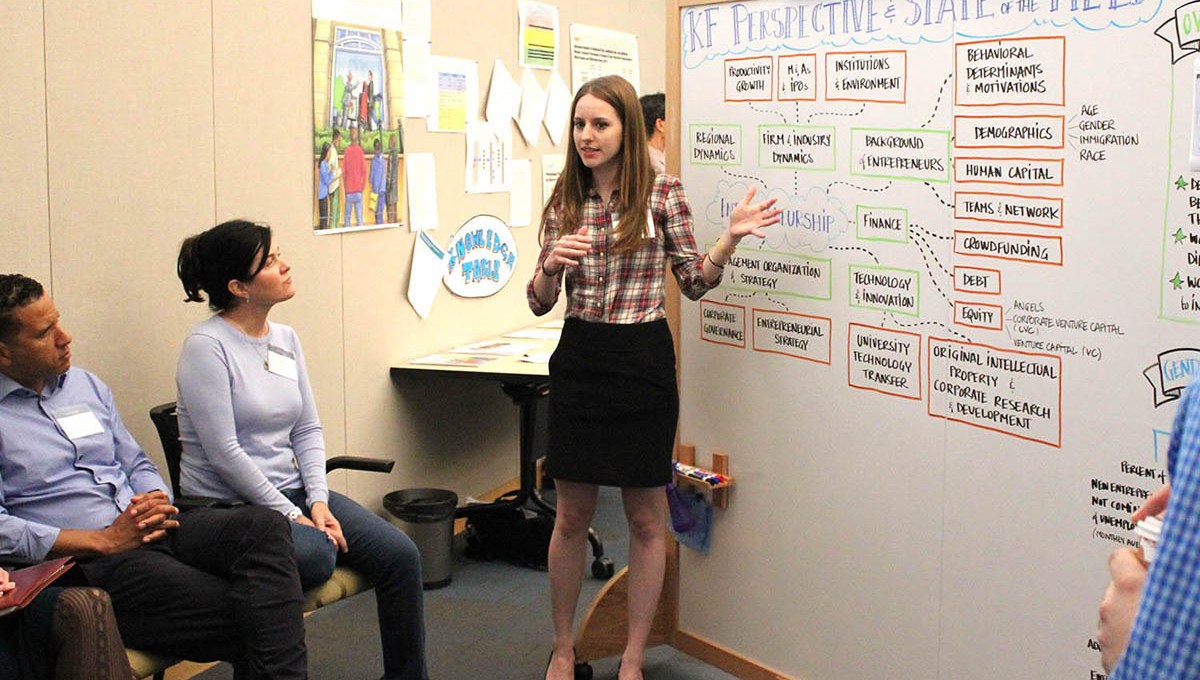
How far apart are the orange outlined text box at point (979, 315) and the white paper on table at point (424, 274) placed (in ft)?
6.83

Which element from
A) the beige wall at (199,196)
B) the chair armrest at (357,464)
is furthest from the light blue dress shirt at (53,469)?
the chair armrest at (357,464)

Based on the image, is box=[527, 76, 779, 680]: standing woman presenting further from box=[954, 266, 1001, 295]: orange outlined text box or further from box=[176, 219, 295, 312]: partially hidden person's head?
box=[176, 219, 295, 312]: partially hidden person's head

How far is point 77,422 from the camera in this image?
99.8 inches

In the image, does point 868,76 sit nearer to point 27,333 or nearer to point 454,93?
point 27,333

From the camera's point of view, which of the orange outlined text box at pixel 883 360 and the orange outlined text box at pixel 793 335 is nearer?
the orange outlined text box at pixel 883 360

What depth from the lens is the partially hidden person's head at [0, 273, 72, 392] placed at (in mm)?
2391

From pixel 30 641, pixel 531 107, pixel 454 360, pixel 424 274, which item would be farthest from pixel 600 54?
pixel 30 641

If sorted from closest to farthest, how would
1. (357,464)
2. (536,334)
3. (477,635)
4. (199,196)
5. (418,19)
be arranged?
(357,464)
(199,196)
(477,635)
(418,19)
(536,334)

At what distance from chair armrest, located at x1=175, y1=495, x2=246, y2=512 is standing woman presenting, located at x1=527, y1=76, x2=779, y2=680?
74 centimetres

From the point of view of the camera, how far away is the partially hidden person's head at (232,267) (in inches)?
110

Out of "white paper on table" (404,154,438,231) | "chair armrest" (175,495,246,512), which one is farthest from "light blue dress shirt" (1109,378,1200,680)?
"white paper on table" (404,154,438,231)

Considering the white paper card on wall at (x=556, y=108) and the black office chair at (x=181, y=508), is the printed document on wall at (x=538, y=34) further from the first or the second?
the black office chair at (x=181, y=508)

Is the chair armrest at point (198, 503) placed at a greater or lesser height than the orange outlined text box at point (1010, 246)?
lesser

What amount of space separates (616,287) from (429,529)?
4.41ft
